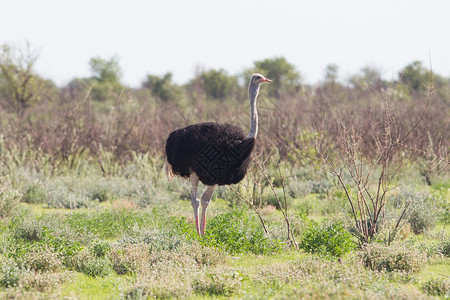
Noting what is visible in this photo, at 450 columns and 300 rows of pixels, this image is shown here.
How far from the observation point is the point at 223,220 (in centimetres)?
642

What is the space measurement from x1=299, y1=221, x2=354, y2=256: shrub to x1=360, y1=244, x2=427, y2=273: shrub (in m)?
0.51

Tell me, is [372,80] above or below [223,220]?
above

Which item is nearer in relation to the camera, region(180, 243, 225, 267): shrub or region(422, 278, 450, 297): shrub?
region(422, 278, 450, 297): shrub

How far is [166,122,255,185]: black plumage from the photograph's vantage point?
21.0ft

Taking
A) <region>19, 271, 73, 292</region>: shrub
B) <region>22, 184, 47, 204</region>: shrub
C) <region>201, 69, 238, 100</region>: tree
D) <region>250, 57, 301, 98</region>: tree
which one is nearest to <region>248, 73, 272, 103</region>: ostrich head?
<region>19, 271, 73, 292</region>: shrub

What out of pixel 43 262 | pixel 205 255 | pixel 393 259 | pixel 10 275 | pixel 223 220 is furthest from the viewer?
pixel 223 220

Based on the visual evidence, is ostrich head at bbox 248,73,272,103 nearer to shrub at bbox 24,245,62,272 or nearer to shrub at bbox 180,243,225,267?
shrub at bbox 180,243,225,267

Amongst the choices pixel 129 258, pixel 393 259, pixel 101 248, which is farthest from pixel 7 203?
pixel 393 259

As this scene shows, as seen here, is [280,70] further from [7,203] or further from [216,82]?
[7,203]

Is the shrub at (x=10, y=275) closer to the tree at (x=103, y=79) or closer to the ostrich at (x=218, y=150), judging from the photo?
the ostrich at (x=218, y=150)

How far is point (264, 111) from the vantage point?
13.9 m

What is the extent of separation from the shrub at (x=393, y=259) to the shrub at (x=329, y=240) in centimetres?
51

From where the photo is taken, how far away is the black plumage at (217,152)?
21.0 feet

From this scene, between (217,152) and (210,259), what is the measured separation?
53.4 inches
